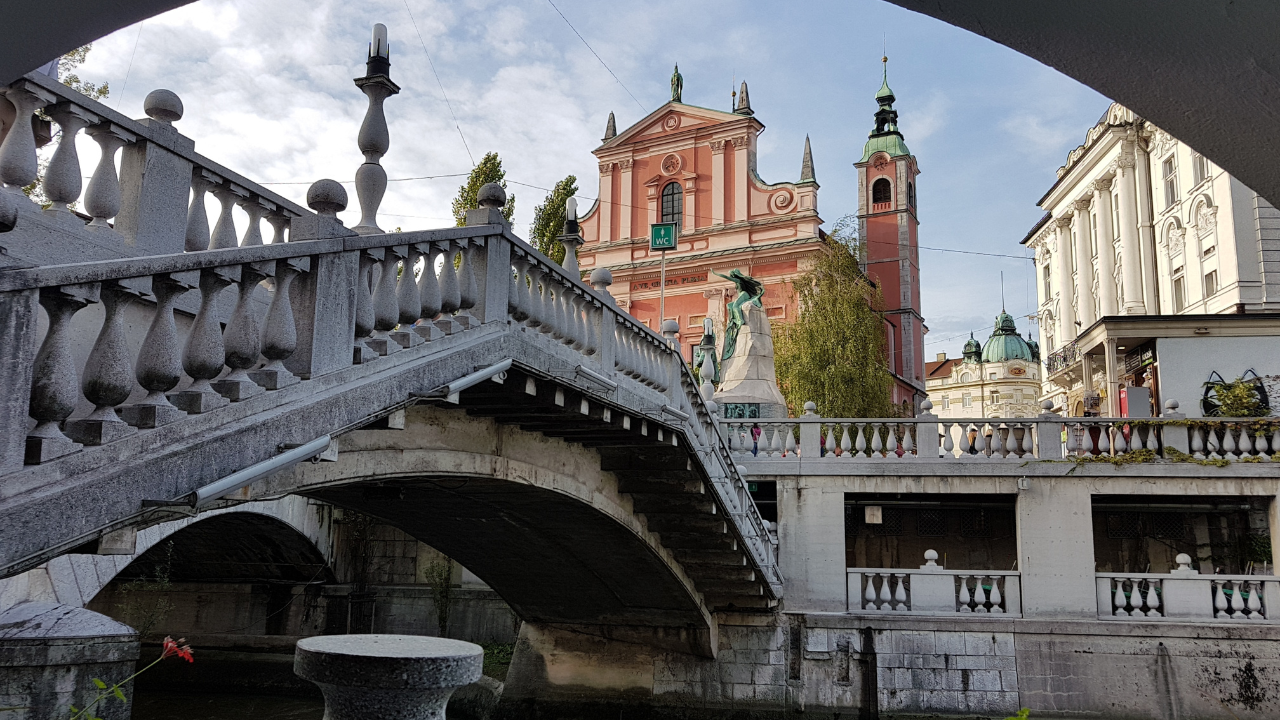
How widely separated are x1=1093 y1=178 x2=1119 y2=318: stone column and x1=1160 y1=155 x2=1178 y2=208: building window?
145 inches

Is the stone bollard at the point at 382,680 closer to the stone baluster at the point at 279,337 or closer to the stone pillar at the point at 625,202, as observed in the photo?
the stone baluster at the point at 279,337

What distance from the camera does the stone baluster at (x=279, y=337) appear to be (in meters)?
4.35

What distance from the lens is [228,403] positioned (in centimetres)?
401

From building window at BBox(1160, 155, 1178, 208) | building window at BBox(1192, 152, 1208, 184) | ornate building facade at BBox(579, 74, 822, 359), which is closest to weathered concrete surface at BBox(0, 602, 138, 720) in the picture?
ornate building facade at BBox(579, 74, 822, 359)

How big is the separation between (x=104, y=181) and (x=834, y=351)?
22.1 metres

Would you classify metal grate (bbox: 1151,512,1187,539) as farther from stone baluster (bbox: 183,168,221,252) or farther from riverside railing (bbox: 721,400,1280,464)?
stone baluster (bbox: 183,168,221,252)

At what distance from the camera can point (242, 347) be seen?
4.14 m

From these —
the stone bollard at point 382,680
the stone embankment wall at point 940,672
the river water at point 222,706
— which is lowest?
the river water at point 222,706

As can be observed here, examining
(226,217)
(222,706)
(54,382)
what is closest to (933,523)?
(222,706)

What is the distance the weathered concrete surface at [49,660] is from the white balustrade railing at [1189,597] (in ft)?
43.6

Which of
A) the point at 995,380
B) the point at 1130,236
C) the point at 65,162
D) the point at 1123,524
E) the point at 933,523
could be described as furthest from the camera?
the point at 995,380

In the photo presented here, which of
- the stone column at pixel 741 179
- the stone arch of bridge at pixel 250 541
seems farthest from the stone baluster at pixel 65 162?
the stone column at pixel 741 179

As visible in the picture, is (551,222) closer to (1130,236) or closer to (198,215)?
(198,215)

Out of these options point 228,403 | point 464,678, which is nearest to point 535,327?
point 228,403
